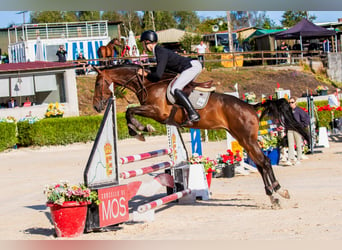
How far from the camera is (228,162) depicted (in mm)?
11555

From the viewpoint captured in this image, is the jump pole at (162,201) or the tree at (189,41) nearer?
the jump pole at (162,201)

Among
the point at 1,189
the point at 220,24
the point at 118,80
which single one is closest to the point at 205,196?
the point at 118,80

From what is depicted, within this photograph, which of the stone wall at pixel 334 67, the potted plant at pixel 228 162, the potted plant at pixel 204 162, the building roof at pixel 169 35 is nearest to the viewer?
the potted plant at pixel 204 162

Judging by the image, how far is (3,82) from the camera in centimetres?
2367

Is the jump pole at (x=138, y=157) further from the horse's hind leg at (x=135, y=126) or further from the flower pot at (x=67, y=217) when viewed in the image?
the flower pot at (x=67, y=217)

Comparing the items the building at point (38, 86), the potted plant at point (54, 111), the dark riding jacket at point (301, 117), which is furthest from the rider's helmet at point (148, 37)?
the building at point (38, 86)

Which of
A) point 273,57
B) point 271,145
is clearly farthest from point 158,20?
point 271,145

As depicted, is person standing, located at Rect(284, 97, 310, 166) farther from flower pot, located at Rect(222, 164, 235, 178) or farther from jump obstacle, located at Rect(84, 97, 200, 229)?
jump obstacle, located at Rect(84, 97, 200, 229)

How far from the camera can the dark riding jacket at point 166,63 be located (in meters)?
8.10

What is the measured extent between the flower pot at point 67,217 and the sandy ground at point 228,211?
163mm
